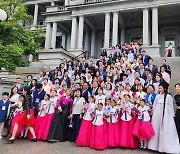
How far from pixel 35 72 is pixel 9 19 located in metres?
9.30

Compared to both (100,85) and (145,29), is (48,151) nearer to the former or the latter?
(100,85)

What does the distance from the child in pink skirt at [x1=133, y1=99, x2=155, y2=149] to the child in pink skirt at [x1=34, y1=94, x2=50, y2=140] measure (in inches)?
116

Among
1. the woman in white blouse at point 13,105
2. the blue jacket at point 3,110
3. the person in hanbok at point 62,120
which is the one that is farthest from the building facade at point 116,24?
the person in hanbok at point 62,120

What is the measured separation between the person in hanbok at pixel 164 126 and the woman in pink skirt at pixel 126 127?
19.2 inches

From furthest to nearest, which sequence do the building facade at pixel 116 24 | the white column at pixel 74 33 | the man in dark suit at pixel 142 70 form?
the white column at pixel 74 33 → the building facade at pixel 116 24 → the man in dark suit at pixel 142 70

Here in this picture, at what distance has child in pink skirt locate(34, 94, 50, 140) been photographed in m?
6.79

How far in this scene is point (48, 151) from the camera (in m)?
5.53

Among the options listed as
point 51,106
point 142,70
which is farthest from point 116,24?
point 51,106

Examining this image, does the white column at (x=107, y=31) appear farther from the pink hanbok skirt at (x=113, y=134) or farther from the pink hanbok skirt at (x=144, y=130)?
the pink hanbok skirt at (x=144, y=130)

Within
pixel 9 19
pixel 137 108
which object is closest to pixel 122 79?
pixel 137 108

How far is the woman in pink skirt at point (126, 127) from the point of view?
597 cm

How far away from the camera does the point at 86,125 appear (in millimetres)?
6316

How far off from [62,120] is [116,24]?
55.0ft

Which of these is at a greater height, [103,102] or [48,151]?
[103,102]
